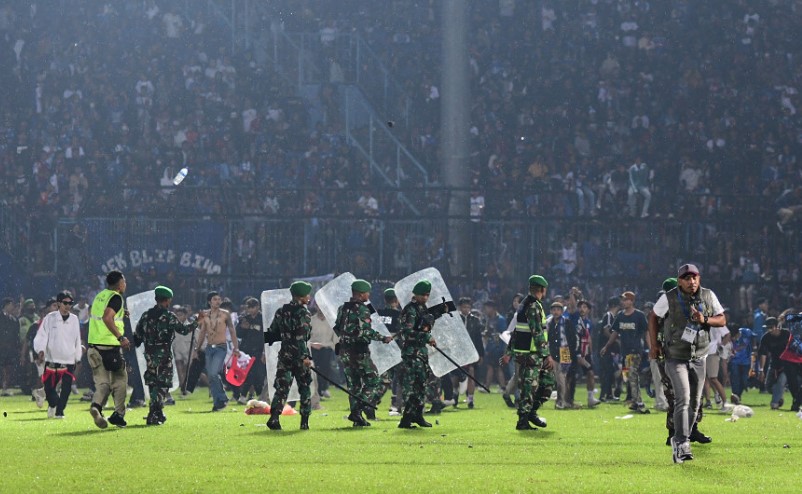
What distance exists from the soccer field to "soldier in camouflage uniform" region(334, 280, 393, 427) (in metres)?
0.38

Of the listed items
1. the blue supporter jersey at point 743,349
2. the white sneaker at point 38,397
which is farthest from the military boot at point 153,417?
the blue supporter jersey at point 743,349

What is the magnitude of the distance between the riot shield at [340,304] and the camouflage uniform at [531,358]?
3831mm

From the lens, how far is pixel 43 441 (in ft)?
54.1

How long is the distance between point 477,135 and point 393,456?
23.2m

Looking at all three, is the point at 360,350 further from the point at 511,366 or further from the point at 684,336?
the point at 511,366

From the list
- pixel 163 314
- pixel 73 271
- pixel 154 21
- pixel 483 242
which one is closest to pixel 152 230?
pixel 73 271

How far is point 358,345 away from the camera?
1892 centimetres

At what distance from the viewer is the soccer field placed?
12016 mm

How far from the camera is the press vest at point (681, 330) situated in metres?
13.4

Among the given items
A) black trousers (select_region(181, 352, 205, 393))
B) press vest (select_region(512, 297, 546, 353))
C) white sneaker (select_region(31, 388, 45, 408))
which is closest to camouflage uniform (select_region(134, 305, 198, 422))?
press vest (select_region(512, 297, 546, 353))

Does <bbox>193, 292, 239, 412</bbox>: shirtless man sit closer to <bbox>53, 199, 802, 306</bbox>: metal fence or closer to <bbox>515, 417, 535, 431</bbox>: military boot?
<bbox>515, 417, 535, 431</bbox>: military boot

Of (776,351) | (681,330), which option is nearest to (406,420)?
(681,330)

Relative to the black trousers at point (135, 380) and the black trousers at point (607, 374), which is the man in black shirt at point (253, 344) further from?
the black trousers at point (607, 374)

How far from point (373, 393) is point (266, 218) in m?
12.8
